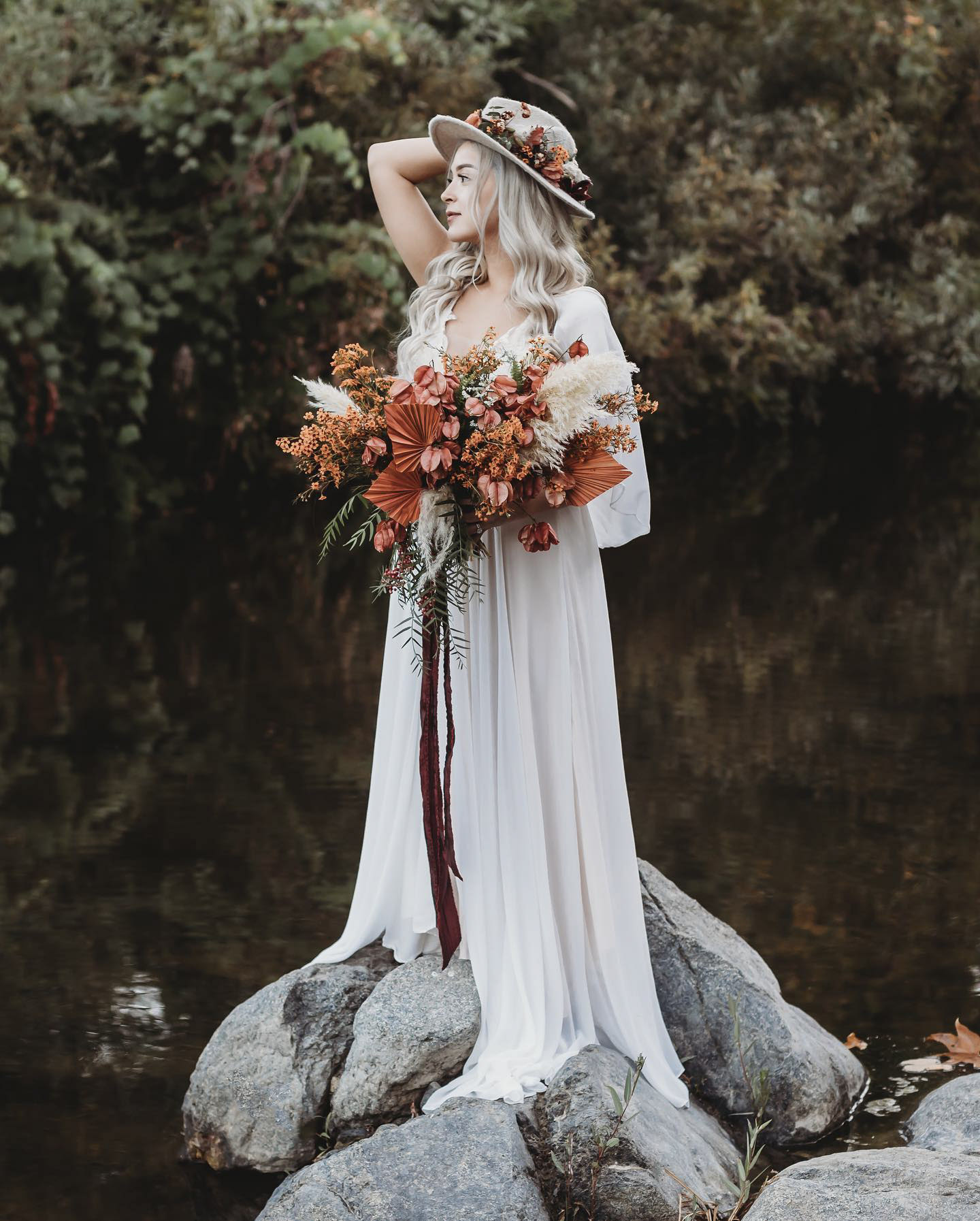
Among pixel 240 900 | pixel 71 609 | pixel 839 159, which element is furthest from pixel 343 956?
pixel 839 159

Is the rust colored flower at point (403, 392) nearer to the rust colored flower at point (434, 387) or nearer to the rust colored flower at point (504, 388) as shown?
the rust colored flower at point (434, 387)

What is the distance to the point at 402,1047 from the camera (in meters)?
3.78

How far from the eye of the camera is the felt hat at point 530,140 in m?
3.76

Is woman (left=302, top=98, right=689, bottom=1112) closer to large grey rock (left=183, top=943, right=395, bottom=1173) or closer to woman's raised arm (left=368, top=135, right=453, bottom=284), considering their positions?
woman's raised arm (left=368, top=135, right=453, bottom=284)

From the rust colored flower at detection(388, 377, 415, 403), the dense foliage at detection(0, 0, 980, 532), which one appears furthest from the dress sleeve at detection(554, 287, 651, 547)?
the dense foliage at detection(0, 0, 980, 532)

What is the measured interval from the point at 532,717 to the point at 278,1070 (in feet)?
3.39

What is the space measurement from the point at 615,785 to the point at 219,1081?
1.19 meters

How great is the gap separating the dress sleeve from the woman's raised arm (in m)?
0.47

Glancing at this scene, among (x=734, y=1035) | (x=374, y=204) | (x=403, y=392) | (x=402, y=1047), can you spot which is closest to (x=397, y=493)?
(x=403, y=392)

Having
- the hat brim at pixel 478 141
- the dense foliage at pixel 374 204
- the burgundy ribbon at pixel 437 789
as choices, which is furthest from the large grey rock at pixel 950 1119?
the dense foliage at pixel 374 204

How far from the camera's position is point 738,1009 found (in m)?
4.18

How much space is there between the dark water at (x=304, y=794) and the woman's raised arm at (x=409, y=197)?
2.23m

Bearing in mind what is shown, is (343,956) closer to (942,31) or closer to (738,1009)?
(738,1009)

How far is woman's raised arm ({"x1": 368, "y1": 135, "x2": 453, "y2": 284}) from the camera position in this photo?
408 cm
